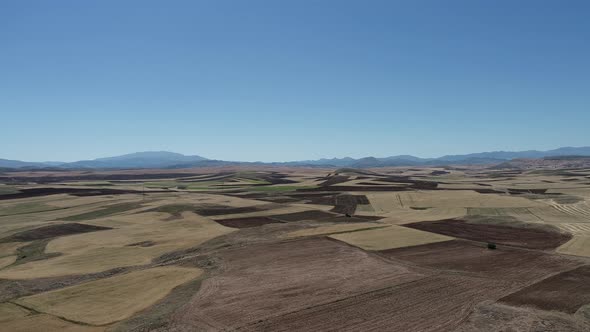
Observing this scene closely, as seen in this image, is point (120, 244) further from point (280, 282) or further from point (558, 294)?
point (558, 294)

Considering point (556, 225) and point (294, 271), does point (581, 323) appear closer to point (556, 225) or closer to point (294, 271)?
point (294, 271)

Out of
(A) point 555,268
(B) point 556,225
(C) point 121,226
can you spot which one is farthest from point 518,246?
(C) point 121,226

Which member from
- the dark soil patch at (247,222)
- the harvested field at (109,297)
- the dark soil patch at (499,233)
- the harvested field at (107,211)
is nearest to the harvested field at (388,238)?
the dark soil patch at (499,233)

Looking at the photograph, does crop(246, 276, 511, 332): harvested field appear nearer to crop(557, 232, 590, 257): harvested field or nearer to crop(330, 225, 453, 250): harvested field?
crop(330, 225, 453, 250): harvested field

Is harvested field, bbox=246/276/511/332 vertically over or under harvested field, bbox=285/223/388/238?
under

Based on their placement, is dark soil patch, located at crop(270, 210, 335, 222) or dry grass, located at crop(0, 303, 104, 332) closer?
dry grass, located at crop(0, 303, 104, 332)

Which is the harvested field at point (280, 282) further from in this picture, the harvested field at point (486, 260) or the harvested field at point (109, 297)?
the harvested field at point (486, 260)

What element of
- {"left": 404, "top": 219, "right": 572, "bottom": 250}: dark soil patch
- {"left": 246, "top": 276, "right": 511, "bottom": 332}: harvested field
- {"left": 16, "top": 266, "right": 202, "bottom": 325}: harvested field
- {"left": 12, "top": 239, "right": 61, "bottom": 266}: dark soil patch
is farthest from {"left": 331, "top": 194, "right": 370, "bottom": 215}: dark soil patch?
{"left": 12, "top": 239, "right": 61, "bottom": 266}: dark soil patch
